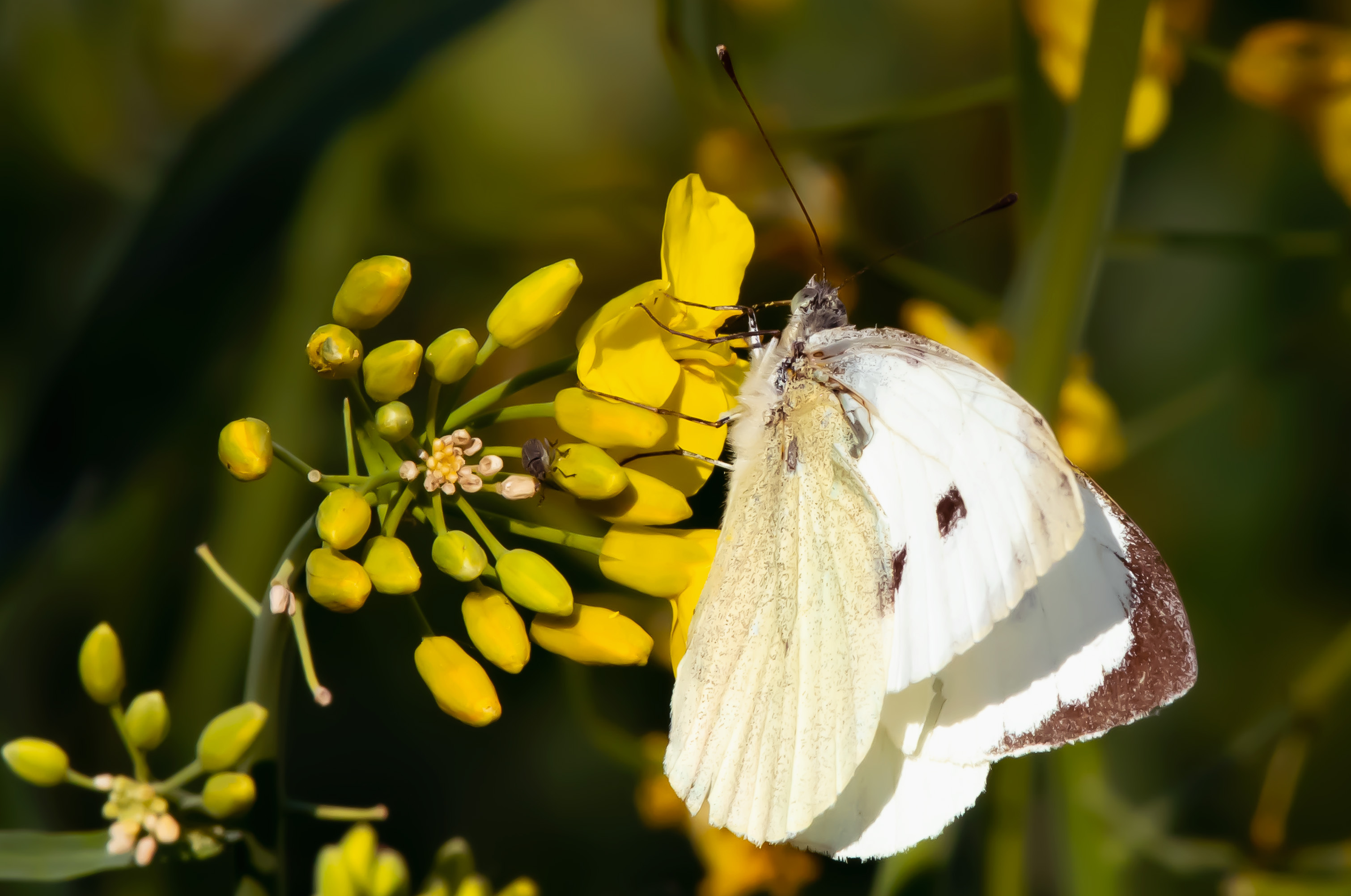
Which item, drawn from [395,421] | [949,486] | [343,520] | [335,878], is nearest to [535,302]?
[395,421]

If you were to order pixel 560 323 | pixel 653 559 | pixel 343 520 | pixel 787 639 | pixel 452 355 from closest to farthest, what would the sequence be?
1. pixel 343 520
2. pixel 452 355
3. pixel 653 559
4. pixel 787 639
5. pixel 560 323

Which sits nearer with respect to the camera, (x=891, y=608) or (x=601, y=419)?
(x=601, y=419)

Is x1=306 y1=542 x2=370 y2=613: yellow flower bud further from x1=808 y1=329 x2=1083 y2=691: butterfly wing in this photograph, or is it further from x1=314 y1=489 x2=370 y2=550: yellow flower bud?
x1=808 y1=329 x2=1083 y2=691: butterfly wing

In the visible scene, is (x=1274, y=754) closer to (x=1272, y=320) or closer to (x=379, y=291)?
(x=1272, y=320)

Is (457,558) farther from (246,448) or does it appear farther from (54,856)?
(54,856)

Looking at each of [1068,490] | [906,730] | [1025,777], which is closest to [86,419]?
[906,730]

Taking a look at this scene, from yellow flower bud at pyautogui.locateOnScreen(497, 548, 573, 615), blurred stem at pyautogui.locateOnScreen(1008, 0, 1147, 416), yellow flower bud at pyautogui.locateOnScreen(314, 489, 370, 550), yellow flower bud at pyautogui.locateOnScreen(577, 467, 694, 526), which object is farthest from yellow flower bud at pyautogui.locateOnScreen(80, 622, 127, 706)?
blurred stem at pyautogui.locateOnScreen(1008, 0, 1147, 416)
